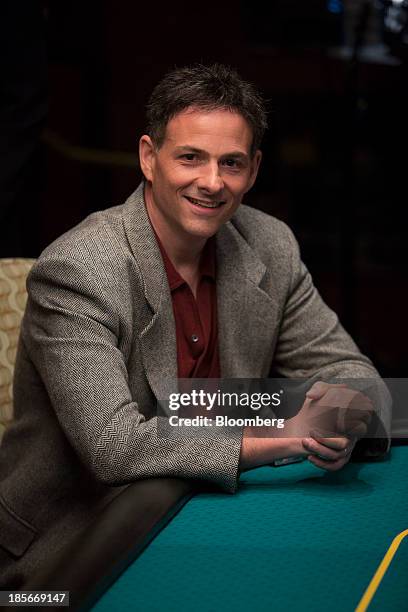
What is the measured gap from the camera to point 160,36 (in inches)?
184

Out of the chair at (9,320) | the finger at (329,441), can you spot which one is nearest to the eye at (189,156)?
the chair at (9,320)

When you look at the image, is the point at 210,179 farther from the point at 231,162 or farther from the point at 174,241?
the point at 174,241

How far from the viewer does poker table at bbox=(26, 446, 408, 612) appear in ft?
3.80

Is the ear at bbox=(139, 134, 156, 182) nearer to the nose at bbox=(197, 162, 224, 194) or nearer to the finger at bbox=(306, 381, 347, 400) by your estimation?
the nose at bbox=(197, 162, 224, 194)

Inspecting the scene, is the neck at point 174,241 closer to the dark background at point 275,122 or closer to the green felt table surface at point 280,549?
the green felt table surface at point 280,549

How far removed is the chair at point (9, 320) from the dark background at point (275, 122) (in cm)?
215

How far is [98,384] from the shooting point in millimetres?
1611

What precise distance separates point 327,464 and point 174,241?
636 mm

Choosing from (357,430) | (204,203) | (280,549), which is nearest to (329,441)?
(357,430)

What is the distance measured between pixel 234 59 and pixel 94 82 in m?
0.74

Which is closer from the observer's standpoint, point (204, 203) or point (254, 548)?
point (254, 548)

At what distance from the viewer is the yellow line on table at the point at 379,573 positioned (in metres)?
1.13

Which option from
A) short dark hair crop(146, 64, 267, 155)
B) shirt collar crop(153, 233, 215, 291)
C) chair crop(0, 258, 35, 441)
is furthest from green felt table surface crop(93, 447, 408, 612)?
short dark hair crop(146, 64, 267, 155)

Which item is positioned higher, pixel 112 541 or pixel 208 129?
pixel 208 129
